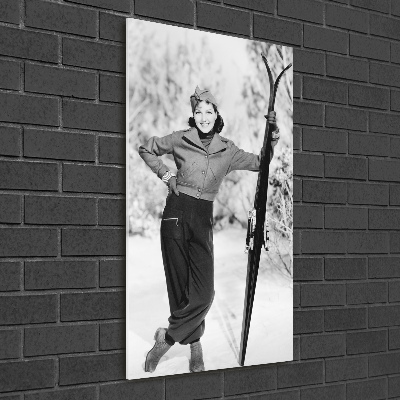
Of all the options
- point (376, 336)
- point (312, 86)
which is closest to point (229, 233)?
point (312, 86)

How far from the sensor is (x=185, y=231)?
2.35 m

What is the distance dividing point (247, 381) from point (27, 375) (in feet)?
2.79

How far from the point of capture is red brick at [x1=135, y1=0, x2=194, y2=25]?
2312 millimetres

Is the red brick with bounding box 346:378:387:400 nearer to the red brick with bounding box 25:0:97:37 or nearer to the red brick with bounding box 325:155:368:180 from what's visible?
the red brick with bounding box 325:155:368:180

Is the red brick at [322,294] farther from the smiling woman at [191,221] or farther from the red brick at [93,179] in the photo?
the red brick at [93,179]

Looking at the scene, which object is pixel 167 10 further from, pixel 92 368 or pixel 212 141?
Result: pixel 92 368

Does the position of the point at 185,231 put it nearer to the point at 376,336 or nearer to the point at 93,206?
the point at 93,206

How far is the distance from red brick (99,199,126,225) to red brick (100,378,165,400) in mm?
548

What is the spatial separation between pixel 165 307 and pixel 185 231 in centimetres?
28

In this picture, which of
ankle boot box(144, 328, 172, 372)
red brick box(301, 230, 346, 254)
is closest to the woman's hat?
red brick box(301, 230, 346, 254)

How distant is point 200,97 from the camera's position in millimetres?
2375

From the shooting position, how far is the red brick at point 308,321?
2.64 m

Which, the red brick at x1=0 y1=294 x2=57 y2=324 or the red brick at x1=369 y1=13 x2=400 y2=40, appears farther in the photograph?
the red brick at x1=369 y1=13 x2=400 y2=40

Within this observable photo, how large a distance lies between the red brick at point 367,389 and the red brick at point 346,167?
881 mm
